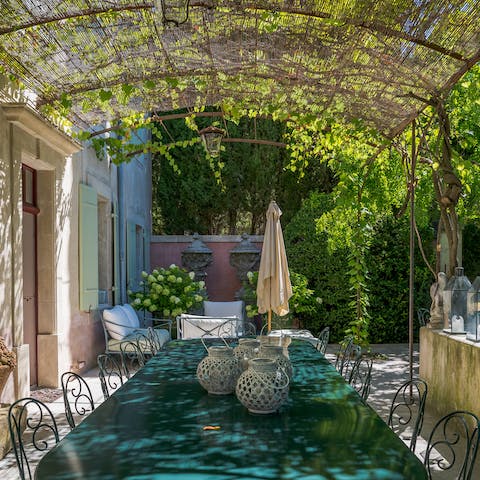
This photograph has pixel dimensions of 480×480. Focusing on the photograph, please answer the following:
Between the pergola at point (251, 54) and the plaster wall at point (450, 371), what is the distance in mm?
2047

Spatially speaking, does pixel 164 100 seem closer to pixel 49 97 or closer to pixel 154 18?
pixel 49 97

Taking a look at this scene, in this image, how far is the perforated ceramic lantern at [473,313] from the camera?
465 centimetres

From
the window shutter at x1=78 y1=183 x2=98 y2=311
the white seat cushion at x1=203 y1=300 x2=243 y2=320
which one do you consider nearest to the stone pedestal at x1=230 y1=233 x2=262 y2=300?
the white seat cushion at x1=203 y1=300 x2=243 y2=320

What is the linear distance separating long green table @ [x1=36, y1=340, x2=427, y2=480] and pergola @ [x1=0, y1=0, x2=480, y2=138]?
8.05 feet

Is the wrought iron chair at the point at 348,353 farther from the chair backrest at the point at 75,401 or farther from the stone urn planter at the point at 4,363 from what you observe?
the stone urn planter at the point at 4,363

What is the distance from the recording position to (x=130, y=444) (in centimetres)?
221

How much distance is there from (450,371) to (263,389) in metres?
2.98

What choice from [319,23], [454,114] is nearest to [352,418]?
[319,23]

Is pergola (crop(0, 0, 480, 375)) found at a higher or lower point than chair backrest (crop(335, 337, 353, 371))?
higher

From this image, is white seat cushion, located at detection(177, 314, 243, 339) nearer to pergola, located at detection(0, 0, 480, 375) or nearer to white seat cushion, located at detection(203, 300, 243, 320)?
white seat cushion, located at detection(203, 300, 243, 320)

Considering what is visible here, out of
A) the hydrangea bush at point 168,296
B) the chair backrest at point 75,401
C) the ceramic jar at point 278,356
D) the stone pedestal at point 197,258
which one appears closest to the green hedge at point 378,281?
the hydrangea bush at point 168,296

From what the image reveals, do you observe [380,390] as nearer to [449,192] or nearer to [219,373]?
[449,192]

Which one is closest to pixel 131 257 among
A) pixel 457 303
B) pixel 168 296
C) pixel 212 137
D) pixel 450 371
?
pixel 168 296

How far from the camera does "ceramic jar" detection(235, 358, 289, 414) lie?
8.45 feet
